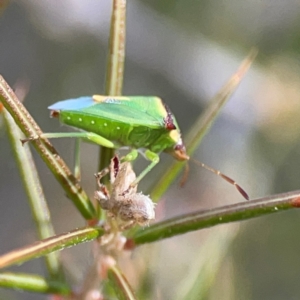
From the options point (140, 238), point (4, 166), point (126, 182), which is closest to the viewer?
point (126, 182)

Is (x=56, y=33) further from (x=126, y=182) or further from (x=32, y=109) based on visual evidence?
(x=126, y=182)

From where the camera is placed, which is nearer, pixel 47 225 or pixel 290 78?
pixel 47 225

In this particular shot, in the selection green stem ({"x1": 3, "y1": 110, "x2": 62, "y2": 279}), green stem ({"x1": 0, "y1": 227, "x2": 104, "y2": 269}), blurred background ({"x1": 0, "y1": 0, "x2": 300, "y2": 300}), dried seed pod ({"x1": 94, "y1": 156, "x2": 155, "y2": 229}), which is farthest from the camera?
blurred background ({"x1": 0, "y1": 0, "x2": 300, "y2": 300})

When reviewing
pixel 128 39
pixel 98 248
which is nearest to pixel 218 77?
pixel 128 39

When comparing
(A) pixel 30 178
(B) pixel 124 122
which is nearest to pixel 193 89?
(B) pixel 124 122

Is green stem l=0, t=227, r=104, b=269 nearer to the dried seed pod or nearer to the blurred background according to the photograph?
the dried seed pod

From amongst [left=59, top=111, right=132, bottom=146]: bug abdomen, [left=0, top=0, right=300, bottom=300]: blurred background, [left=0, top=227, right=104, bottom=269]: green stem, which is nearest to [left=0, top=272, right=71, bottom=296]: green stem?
[left=0, top=227, right=104, bottom=269]: green stem

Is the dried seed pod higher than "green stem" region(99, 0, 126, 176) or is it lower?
lower
